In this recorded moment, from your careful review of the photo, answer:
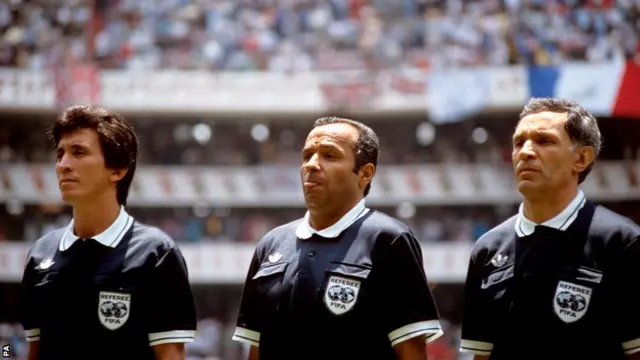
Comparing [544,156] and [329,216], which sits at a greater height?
[544,156]

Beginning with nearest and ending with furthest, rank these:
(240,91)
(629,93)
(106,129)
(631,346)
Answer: (631,346), (106,129), (629,93), (240,91)

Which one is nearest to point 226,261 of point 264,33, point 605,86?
point 264,33

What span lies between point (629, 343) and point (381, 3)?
19368mm

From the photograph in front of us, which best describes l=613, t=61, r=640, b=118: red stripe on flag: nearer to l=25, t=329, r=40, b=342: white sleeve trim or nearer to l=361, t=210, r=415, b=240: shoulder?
l=361, t=210, r=415, b=240: shoulder

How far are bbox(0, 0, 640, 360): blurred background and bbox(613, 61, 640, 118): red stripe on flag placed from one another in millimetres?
1695

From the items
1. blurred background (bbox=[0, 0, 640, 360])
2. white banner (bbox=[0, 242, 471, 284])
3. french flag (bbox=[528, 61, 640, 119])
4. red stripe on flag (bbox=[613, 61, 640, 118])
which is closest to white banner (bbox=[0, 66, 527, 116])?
blurred background (bbox=[0, 0, 640, 360])

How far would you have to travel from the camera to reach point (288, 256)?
378 cm

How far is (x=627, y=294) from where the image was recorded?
3.44 m

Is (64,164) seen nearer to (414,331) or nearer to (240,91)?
(414,331)

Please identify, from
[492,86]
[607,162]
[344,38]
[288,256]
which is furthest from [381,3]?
[288,256]

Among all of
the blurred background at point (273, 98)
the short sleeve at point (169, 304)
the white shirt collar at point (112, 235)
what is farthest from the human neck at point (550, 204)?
the blurred background at point (273, 98)

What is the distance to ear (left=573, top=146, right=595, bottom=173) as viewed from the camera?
11.8ft

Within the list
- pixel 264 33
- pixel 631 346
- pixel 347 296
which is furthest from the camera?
pixel 264 33

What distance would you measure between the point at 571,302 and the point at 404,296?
56 cm
